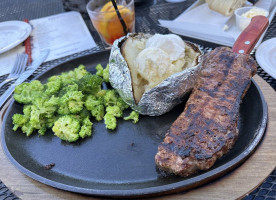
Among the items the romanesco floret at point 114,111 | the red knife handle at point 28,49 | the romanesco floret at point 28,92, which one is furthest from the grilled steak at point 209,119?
the red knife handle at point 28,49

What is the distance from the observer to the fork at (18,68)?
1713 mm

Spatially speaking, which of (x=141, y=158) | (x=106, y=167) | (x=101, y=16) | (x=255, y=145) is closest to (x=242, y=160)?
(x=255, y=145)

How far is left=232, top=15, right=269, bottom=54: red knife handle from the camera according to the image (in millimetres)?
1358

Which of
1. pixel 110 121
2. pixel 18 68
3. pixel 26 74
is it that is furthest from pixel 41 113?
pixel 18 68

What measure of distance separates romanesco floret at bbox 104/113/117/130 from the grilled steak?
0.30 metres

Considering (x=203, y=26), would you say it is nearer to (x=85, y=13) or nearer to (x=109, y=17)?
(x=109, y=17)

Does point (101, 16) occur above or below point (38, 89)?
above

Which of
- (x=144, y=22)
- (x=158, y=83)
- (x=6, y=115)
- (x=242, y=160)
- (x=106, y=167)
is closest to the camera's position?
(x=242, y=160)

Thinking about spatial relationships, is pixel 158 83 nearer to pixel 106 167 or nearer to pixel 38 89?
pixel 106 167

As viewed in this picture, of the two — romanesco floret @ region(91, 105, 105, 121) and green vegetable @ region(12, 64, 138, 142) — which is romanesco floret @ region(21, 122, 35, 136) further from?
romanesco floret @ region(91, 105, 105, 121)

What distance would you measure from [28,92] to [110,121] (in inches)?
21.5

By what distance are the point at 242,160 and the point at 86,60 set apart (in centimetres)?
119

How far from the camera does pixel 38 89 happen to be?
1.40m

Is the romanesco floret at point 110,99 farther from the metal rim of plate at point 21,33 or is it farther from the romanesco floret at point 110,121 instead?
the metal rim of plate at point 21,33
